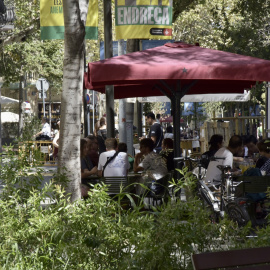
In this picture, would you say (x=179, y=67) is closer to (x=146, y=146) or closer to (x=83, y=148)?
(x=146, y=146)

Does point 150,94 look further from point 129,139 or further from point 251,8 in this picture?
point 251,8

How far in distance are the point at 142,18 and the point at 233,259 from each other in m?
11.4

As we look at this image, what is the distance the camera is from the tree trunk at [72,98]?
7992mm

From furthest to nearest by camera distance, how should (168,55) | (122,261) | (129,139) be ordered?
1. (129,139)
2. (168,55)
3. (122,261)

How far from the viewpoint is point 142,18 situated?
15.0 metres

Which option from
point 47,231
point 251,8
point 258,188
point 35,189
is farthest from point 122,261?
point 251,8

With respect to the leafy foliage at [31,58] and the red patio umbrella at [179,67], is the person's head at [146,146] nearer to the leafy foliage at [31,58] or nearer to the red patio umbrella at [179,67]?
the red patio umbrella at [179,67]

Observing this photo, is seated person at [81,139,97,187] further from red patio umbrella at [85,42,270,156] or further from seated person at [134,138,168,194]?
red patio umbrella at [85,42,270,156]

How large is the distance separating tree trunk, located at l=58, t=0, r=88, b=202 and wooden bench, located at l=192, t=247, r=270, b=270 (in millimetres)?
4123

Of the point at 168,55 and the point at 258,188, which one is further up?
the point at 168,55

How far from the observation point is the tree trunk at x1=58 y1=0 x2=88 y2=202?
26.2 ft

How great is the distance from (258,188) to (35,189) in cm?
430

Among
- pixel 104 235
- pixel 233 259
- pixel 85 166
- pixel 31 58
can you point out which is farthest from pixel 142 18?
pixel 31 58

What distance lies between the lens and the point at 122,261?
5254 mm
